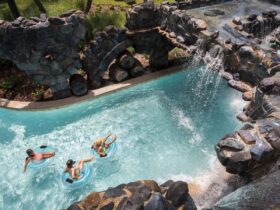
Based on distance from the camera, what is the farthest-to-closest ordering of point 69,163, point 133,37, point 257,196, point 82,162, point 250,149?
point 133,37, point 82,162, point 69,163, point 257,196, point 250,149

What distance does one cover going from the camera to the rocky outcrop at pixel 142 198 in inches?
311

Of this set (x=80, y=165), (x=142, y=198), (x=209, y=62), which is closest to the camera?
(x=142, y=198)

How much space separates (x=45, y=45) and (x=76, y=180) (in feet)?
26.5

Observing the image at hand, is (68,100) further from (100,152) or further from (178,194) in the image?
(178,194)

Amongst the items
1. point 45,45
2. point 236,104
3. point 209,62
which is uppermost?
point 209,62

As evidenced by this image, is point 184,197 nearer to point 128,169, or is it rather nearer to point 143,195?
point 143,195

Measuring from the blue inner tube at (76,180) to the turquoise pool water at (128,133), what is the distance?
242mm


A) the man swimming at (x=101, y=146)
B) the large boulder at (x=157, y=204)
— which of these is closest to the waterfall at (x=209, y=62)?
the man swimming at (x=101, y=146)

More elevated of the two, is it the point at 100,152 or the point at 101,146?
the point at 101,146

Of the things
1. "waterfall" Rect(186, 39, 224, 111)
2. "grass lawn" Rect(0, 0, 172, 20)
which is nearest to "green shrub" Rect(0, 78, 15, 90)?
"grass lawn" Rect(0, 0, 172, 20)

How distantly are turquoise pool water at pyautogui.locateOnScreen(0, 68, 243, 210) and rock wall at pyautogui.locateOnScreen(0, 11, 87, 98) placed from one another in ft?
7.43

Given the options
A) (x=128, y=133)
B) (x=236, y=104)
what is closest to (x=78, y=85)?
(x=128, y=133)

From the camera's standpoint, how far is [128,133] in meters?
15.2

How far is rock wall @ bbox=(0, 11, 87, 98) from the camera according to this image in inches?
624
